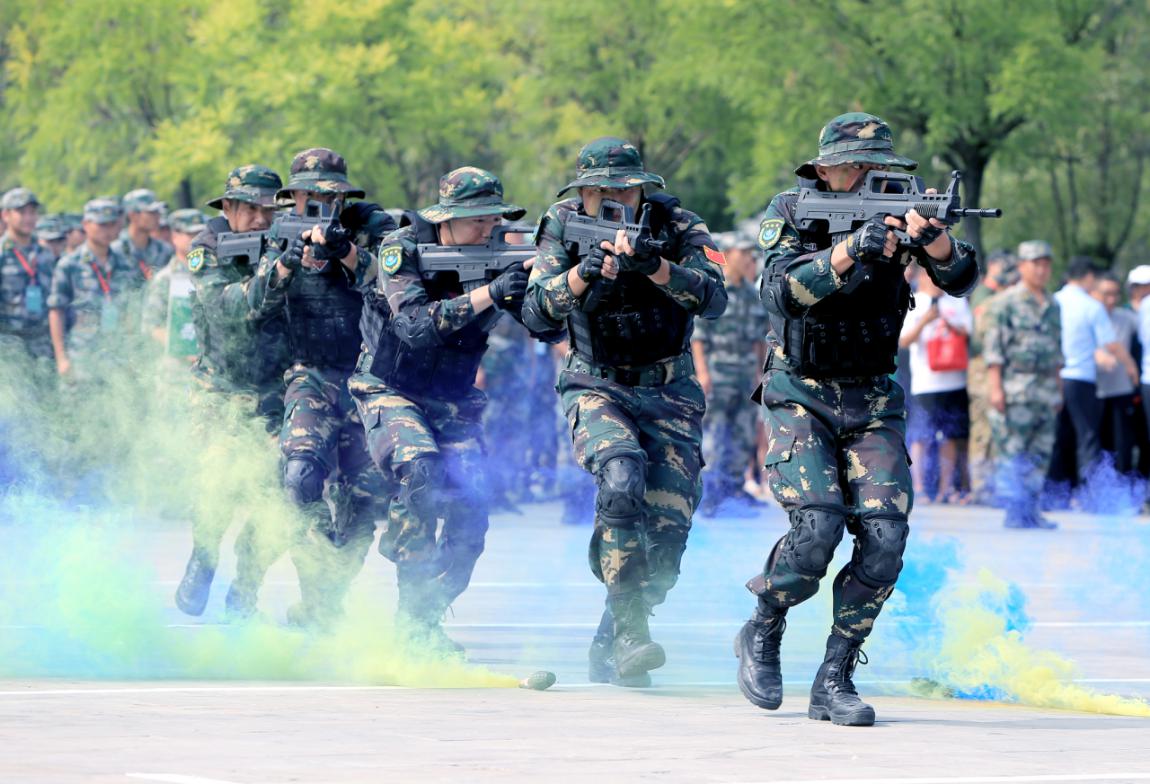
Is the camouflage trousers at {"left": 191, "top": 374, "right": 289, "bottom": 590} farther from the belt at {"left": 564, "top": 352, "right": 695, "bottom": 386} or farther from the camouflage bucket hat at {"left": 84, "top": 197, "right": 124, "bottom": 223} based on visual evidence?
the camouflage bucket hat at {"left": 84, "top": 197, "right": 124, "bottom": 223}

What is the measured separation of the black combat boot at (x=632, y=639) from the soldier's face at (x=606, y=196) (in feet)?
5.20

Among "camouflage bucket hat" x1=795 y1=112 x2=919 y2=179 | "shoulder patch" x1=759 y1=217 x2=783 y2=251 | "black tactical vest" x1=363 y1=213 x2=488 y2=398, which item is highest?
"camouflage bucket hat" x1=795 y1=112 x2=919 y2=179

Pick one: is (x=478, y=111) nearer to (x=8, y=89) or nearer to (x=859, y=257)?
(x=8, y=89)

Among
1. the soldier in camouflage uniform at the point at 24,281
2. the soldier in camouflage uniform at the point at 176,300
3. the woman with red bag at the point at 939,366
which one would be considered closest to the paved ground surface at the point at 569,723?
the soldier in camouflage uniform at the point at 176,300

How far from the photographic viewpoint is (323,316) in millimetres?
10562

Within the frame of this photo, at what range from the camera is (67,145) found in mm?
31781

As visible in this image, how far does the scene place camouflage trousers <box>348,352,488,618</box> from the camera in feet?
31.1

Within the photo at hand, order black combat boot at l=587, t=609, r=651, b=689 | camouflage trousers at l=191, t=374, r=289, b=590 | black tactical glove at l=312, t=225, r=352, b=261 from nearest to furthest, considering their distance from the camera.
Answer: black combat boot at l=587, t=609, r=651, b=689, black tactical glove at l=312, t=225, r=352, b=261, camouflage trousers at l=191, t=374, r=289, b=590

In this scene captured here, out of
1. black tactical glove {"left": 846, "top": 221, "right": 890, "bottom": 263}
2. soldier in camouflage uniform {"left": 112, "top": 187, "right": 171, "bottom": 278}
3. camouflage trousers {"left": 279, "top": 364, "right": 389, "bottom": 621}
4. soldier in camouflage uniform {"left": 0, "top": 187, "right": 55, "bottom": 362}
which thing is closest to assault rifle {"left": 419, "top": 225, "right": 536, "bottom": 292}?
camouflage trousers {"left": 279, "top": 364, "right": 389, "bottom": 621}

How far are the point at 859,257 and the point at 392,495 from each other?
3.53 m

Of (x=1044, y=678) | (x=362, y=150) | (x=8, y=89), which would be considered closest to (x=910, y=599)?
(x=1044, y=678)

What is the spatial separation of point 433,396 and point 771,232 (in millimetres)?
2289

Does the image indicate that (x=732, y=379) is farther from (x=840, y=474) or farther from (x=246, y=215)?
(x=840, y=474)

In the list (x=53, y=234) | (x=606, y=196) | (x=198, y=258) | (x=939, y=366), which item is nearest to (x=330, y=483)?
(x=198, y=258)
